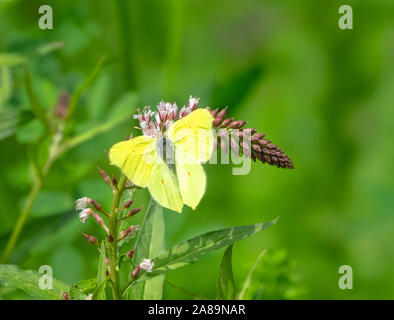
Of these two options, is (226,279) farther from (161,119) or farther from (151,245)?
(161,119)

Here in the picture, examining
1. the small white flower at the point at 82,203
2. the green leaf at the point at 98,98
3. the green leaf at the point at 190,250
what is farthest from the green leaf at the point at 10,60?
the green leaf at the point at 190,250

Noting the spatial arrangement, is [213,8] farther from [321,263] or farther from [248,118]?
[321,263]

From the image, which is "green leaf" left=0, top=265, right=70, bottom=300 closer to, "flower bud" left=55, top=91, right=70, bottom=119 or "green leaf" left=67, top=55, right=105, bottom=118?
"green leaf" left=67, top=55, right=105, bottom=118

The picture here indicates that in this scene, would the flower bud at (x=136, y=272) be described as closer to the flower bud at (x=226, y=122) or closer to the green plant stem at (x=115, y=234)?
the green plant stem at (x=115, y=234)

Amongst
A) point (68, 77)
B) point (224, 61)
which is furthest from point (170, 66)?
point (224, 61)

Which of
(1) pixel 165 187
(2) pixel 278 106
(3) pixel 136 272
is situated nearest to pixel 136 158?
(1) pixel 165 187

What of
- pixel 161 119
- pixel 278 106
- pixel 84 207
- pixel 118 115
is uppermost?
pixel 278 106
